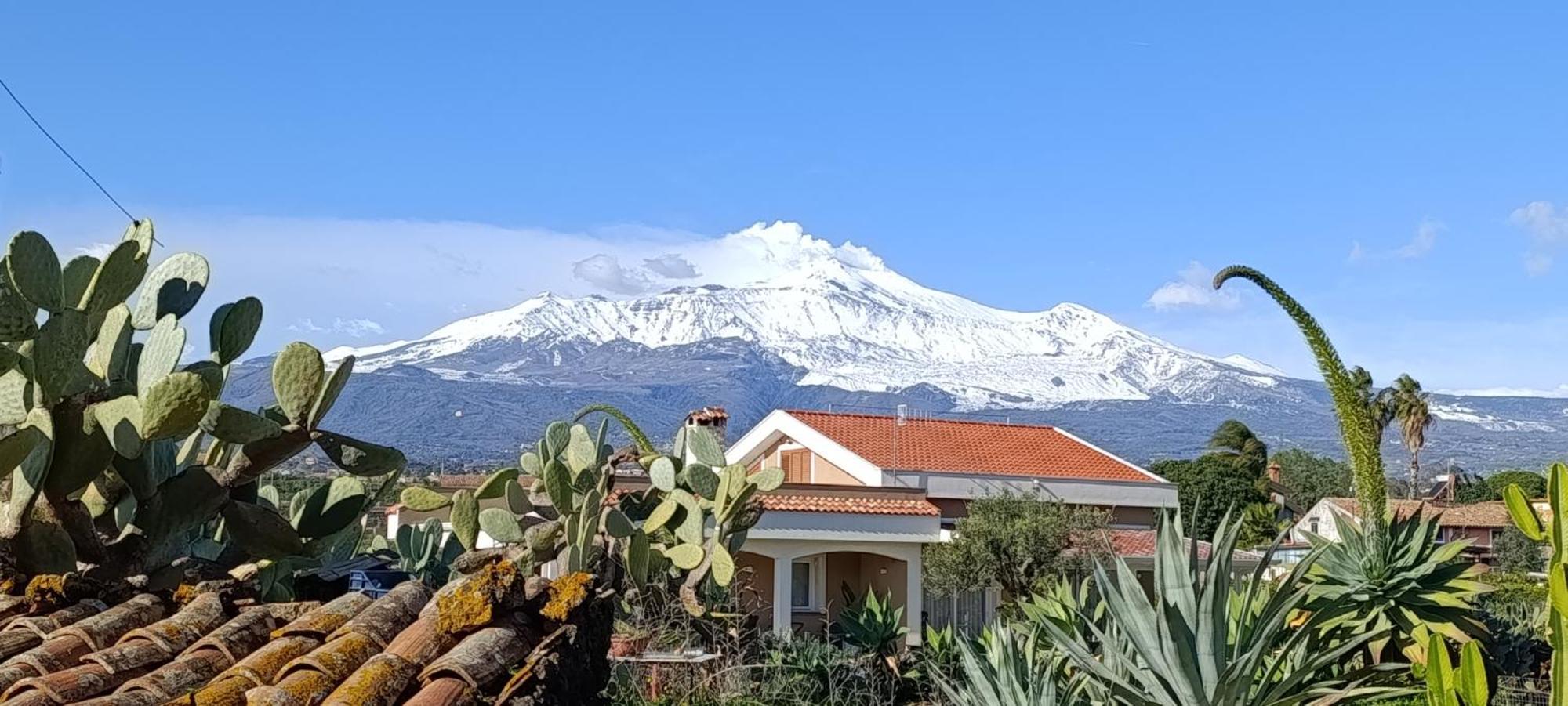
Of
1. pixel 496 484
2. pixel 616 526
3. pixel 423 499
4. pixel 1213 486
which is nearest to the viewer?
pixel 616 526

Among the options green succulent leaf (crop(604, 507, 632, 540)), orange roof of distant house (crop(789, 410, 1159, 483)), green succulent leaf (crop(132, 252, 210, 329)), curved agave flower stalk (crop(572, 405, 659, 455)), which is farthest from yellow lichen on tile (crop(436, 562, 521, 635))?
orange roof of distant house (crop(789, 410, 1159, 483))

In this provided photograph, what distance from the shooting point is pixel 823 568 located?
32156 millimetres

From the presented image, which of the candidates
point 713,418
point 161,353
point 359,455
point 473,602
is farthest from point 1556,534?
point 713,418

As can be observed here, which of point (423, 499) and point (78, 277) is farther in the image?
point (423, 499)

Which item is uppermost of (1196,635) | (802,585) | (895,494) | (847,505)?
(1196,635)

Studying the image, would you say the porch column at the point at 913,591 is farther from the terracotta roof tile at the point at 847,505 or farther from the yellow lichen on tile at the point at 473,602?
the yellow lichen on tile at the point at 473,602

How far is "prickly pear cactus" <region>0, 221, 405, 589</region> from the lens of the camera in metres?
5.72

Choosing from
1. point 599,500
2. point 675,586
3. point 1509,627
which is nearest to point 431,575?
point 599,500

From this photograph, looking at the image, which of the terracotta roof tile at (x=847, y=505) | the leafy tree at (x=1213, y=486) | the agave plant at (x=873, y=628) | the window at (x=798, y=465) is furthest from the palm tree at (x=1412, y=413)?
the agave plant at (x=873, y=628)

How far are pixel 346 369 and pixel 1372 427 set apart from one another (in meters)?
5.47

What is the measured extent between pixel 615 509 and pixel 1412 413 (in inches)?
2960

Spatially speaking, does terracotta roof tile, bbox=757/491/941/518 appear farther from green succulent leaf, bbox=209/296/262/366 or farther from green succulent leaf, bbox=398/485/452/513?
green succulent leaf, bbox=209/296/262/366

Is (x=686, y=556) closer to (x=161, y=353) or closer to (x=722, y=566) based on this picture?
(x=722, y=566)

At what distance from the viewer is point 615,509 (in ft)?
34.9
